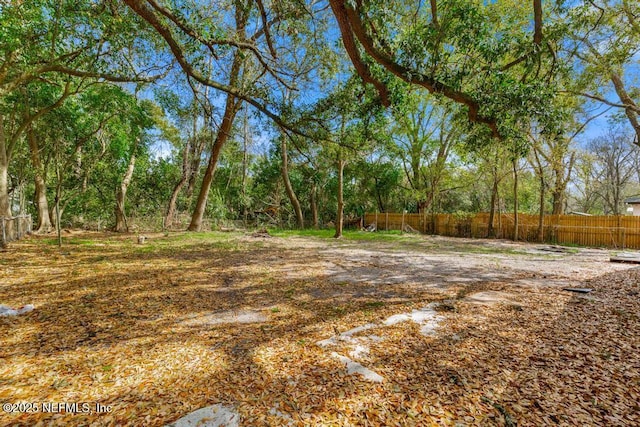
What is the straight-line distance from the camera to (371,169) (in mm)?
20703

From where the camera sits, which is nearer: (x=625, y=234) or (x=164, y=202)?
(x=625, y=234)

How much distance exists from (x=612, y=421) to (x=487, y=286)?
325 centimetres

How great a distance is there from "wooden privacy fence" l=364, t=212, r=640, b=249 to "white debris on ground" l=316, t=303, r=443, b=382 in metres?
13.0

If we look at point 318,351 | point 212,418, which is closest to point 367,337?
point 318,351

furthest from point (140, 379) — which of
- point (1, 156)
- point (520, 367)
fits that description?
point (1, 156)

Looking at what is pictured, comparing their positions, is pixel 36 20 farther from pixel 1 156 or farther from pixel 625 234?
pixel 625 234

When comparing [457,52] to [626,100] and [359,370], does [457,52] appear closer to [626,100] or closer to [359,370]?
[359,370]

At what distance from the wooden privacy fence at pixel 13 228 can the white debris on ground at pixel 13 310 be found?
19.8 ft

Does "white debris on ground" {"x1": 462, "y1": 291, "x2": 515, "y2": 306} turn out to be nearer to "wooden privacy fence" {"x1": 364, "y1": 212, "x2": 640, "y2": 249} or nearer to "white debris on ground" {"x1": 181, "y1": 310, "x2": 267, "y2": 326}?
"white debris on ground" {"x1": 181, "y1": 310, "x2": 267, "y2": 326}

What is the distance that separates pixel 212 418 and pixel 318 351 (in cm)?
99

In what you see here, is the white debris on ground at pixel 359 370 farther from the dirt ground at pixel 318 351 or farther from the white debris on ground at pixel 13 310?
the white debris on ground at pixel 13 310

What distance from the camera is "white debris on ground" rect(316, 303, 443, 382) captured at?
6.74ft

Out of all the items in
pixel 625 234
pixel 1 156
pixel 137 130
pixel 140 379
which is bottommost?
pixel 140 379

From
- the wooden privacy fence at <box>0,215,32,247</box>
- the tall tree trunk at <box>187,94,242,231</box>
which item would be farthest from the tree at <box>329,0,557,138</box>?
the wooden privacy fence at <box>0,215,32,247</box>
